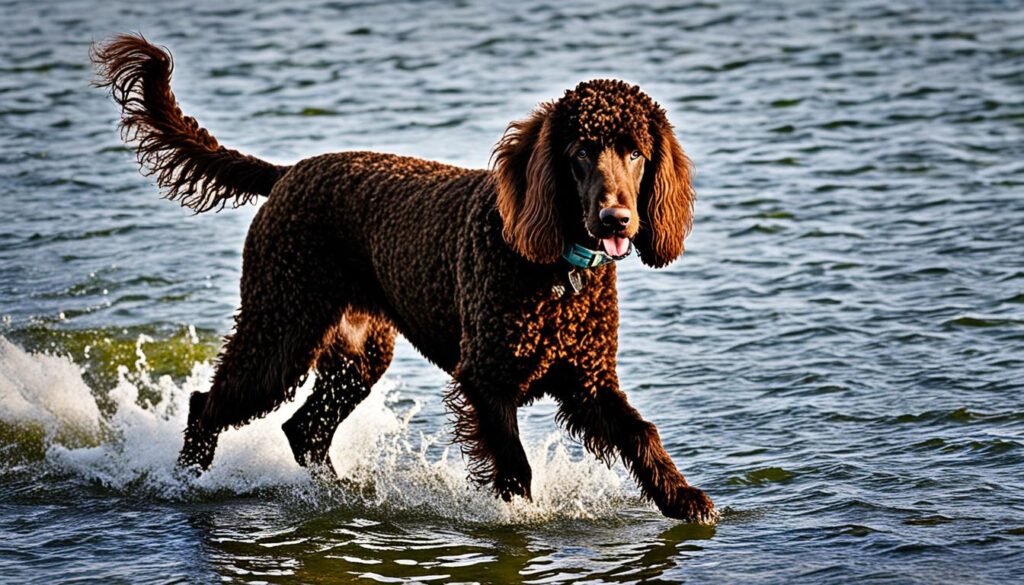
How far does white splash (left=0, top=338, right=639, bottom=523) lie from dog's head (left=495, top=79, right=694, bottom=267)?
3.80 ft

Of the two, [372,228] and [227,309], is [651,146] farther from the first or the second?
[227,309]

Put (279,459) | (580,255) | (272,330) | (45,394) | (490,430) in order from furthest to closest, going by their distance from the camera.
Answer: (45,394) < (279,459) < (272,330) < (490,430) < (580,255)

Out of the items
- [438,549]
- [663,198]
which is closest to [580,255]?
[663,198]

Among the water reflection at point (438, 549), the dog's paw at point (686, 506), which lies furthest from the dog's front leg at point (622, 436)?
the water reflection at point (438, 549)

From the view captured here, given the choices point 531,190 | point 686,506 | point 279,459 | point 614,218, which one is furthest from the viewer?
point 279,459

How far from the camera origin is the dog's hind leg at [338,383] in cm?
689

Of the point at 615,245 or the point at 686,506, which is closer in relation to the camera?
the point at 615,245

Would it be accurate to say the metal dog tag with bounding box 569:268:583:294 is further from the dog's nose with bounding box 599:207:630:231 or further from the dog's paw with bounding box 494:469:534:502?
the dog's paw with bounding box 494:469:534:502

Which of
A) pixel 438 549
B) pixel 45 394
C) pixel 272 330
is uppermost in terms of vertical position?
pixel 272 330

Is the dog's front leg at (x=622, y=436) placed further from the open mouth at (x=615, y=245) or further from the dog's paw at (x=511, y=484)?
the open mouth at (x=615, y=245)

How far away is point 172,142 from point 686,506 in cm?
278

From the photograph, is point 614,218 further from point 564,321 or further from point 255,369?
point 255,369

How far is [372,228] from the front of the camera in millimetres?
6379

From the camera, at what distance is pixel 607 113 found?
18.0ft
